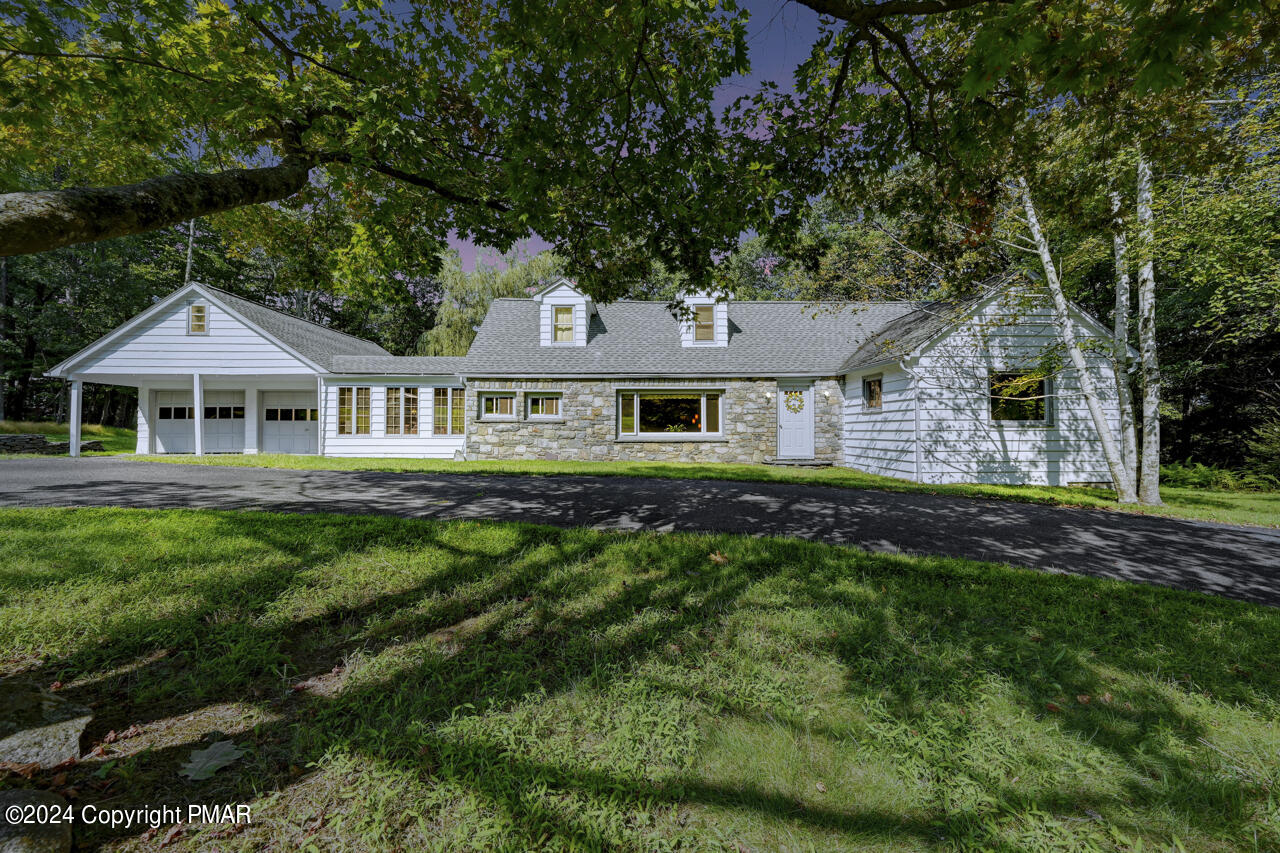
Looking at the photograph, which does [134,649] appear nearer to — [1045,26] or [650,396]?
[1045,26]

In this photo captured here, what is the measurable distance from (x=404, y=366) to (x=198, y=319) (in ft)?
22.1

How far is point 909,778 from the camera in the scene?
6.56 ft

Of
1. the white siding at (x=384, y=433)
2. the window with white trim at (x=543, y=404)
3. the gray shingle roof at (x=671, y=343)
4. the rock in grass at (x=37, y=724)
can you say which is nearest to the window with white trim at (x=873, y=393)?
the gray shingle roof at (x=671, y=343)

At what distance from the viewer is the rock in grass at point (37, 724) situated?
6.63 ft

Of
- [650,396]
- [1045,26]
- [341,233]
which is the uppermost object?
[341,233]

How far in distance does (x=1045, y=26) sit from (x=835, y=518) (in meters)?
5.05

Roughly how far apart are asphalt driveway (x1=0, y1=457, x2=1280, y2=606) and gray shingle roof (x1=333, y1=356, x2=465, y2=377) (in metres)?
6.61

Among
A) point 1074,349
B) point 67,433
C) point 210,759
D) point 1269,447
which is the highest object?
point 1074,349

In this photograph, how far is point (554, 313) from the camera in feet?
52.2

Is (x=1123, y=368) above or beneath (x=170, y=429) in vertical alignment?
above

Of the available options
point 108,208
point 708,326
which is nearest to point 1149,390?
point 708,326

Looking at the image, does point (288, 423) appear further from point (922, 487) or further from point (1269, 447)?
point (1269, 447)

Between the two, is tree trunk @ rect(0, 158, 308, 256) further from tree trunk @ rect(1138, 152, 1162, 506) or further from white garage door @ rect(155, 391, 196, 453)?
white garage door @ rect(155, 391, 196, 453)

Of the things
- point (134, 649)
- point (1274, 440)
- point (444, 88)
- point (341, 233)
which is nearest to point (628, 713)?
point (134, 649)
